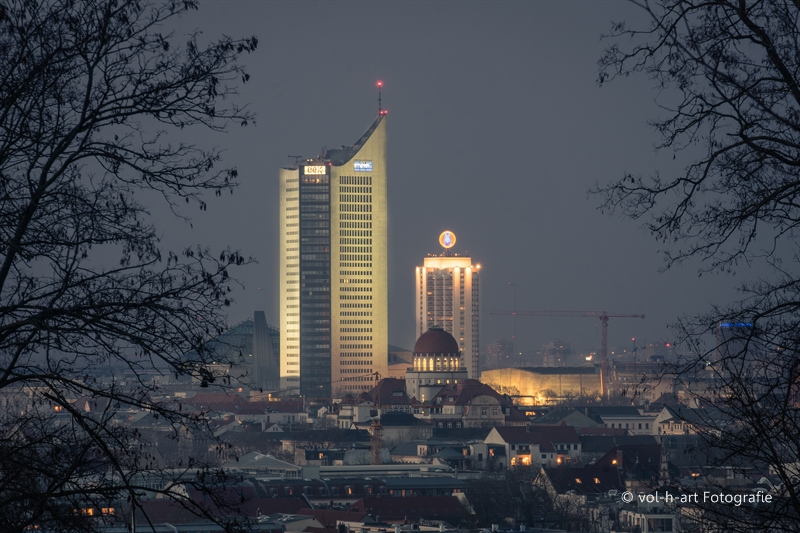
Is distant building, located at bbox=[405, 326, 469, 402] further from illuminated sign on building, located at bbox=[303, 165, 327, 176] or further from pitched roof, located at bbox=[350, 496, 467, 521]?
pitched roof, located at bbox=[350, 496, 467, 521]

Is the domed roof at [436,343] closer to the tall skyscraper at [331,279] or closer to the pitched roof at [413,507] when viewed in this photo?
the tall skyscraper at [331,279]

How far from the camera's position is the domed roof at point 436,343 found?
495ft

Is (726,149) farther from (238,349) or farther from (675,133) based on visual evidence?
(238,349)

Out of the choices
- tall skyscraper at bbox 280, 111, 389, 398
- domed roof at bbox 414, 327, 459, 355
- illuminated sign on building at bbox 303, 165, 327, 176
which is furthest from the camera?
illuminated sign on building at bbox 303, 165, 327, 176

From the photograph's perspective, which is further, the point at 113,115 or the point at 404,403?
the point at 404,403

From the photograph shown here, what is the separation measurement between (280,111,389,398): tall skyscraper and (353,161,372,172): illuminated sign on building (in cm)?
15

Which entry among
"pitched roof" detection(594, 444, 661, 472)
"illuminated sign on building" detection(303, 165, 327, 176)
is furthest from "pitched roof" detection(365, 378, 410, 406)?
"pitched roof" detection(594, 444, 661, 472)

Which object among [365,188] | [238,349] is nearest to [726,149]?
[238,349]

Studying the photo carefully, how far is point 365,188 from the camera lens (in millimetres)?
191375

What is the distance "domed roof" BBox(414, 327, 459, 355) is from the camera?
151 meters

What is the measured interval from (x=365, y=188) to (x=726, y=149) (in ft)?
596

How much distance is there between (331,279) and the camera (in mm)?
187750

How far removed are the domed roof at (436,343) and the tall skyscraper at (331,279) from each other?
34.0 metres

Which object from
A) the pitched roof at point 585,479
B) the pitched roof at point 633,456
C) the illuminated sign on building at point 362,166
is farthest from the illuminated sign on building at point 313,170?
the pitched roof at point 585,479
